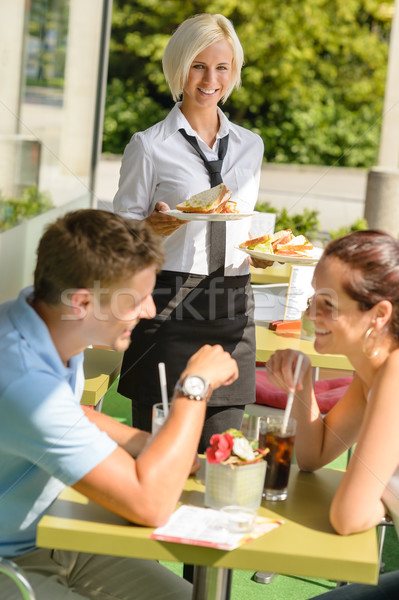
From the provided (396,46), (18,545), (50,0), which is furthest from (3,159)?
(396,46)

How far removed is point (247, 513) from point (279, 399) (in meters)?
1.67

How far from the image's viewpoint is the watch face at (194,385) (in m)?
1.56

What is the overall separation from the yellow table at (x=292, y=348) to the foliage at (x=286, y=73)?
51.0ft

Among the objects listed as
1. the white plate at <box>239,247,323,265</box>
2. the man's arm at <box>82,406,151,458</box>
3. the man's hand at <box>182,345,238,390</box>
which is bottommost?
the man's arm at <box>82,406,151,458</box>

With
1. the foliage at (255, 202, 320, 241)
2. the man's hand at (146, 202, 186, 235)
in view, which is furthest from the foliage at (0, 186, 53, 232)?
the man's hand at (146, 202, 186, 235)

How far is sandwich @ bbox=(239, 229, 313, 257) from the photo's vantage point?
104 inches

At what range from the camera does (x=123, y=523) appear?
1.48 meters

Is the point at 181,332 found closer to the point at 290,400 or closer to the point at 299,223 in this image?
the point at 290,400

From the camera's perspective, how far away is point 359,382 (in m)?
1.82

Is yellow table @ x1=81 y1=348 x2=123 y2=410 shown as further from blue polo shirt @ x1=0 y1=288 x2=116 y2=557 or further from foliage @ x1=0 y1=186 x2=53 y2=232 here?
foliage @ x1=0 y1=186 x2=53 y2=232

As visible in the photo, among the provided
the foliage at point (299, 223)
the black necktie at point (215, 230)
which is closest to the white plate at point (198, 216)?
the black necktie at point (215, 230)

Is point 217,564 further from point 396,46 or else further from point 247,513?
point 396,46

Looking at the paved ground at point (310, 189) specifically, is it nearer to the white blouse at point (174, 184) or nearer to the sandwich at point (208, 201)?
the white blouse at point (174, 184)

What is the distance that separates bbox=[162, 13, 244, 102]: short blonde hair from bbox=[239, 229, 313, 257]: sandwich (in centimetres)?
54
